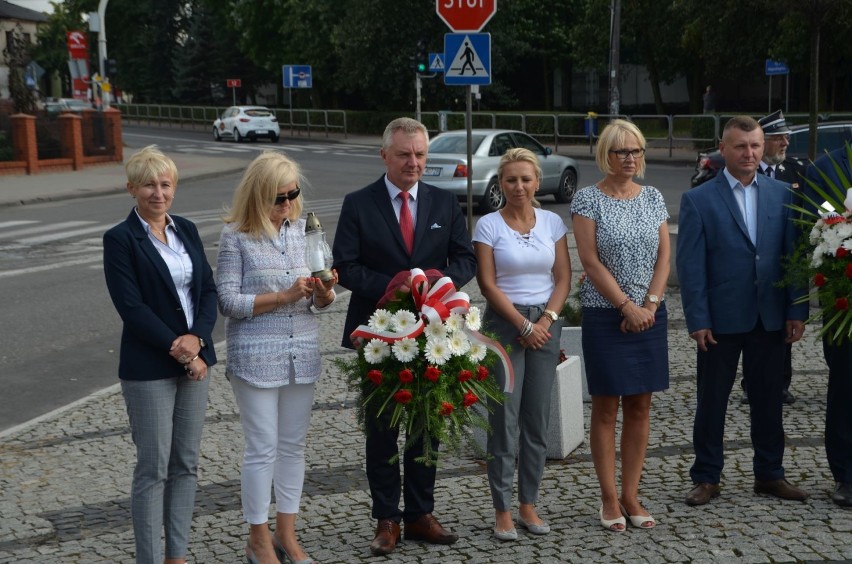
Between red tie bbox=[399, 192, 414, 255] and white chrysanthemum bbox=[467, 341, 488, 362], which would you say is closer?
white chrysanthemum bbox=[467, 341, 488, 362]

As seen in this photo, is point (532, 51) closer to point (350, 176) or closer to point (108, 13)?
point (350, 176)

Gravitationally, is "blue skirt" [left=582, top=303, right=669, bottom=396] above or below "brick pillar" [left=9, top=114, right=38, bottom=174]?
below

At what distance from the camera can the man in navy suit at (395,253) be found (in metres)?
5.12

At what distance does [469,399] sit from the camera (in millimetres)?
4773

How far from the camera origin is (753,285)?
5613mm

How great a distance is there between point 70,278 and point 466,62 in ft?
17.8

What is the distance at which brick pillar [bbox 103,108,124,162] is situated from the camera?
33438 millimetres

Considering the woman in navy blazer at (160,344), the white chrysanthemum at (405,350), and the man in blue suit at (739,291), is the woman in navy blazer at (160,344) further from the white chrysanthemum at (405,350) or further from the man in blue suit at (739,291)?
the man in blue suit at (739,291)

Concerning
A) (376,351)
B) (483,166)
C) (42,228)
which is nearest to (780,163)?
(376,351)

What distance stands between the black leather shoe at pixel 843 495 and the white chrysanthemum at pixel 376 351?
7.90ft

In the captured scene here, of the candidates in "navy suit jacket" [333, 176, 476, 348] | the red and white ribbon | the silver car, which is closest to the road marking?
the silver car

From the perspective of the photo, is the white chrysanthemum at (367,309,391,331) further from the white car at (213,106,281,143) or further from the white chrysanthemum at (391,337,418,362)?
the white car at (213,106,281,143)

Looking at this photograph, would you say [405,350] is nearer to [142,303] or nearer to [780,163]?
[142,303]

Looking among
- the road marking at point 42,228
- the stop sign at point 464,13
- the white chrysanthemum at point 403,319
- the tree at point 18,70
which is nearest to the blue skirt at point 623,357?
the white chrysanthemum at point 403,319
